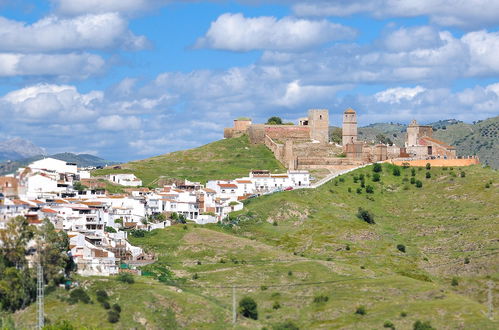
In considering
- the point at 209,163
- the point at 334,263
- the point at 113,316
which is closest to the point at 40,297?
the point at 113,316

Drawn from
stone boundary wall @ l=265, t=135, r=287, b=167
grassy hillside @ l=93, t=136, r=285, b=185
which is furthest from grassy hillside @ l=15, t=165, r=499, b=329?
grassy hillside @ l=93, t=136, r=285, b=185

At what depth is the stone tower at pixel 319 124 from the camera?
466 ft

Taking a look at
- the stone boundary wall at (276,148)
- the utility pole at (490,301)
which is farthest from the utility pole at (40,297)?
the stone boundary wall at (276,148)

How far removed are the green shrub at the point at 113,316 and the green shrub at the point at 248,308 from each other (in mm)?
9493

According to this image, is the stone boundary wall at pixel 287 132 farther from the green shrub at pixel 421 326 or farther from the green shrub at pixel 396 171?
the green shrub at pixel 421 326

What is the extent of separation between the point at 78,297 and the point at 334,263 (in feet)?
82.0

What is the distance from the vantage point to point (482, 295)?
88.9m

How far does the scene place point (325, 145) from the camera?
13662cm

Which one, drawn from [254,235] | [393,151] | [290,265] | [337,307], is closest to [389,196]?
[393,151]

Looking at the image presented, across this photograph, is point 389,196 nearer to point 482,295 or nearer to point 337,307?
point 482,295

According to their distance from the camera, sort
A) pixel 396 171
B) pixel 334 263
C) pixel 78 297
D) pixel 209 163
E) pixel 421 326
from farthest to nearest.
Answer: pixel 209 163 < pixel 396 171 < pixel 334 263 < pixel 78 297 < pixel 421 326

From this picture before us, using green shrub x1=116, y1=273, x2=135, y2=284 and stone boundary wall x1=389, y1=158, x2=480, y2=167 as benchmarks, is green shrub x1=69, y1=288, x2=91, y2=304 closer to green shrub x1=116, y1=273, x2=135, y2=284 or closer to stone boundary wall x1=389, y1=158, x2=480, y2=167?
green shrub x1=116, y1=273, x2=135, y2=284

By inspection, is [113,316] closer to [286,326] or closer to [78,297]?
[78,297]

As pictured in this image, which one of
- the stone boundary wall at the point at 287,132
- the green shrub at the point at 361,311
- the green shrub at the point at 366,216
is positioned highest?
the stone boundary wall at the point at 287,132
